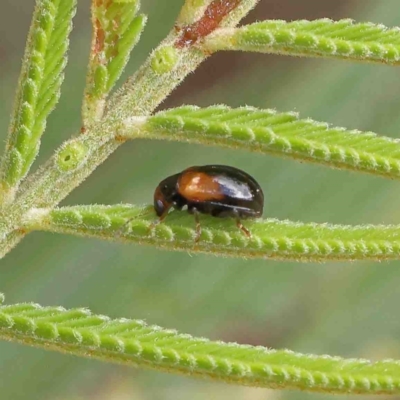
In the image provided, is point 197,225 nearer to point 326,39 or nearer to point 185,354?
point 185,354

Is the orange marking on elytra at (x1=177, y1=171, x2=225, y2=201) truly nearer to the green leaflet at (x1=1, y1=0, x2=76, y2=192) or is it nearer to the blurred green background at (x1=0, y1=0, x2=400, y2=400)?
the green leaflet at (x1=1, y1=0, x2=76, y2=192)

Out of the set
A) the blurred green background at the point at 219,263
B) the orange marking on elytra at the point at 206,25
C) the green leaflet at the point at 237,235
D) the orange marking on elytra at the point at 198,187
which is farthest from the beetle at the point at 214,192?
the blurred green background at the point at 219,263

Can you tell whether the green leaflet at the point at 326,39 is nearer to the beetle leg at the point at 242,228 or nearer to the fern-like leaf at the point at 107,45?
the fern-like leaf at the point at 107,45

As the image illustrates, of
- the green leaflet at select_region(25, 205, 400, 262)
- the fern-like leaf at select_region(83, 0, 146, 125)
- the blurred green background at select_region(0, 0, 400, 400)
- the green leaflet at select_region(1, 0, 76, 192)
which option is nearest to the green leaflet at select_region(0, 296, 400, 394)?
the green leaflet at select_region(25, 205, 400, 262)

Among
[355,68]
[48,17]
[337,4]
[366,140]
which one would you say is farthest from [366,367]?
[337,4]

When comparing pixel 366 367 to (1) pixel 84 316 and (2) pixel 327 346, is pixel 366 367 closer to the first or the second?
(1) pixel 84 316

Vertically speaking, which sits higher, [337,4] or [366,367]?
[337,4]

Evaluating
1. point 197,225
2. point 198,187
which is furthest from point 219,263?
point 197,225
